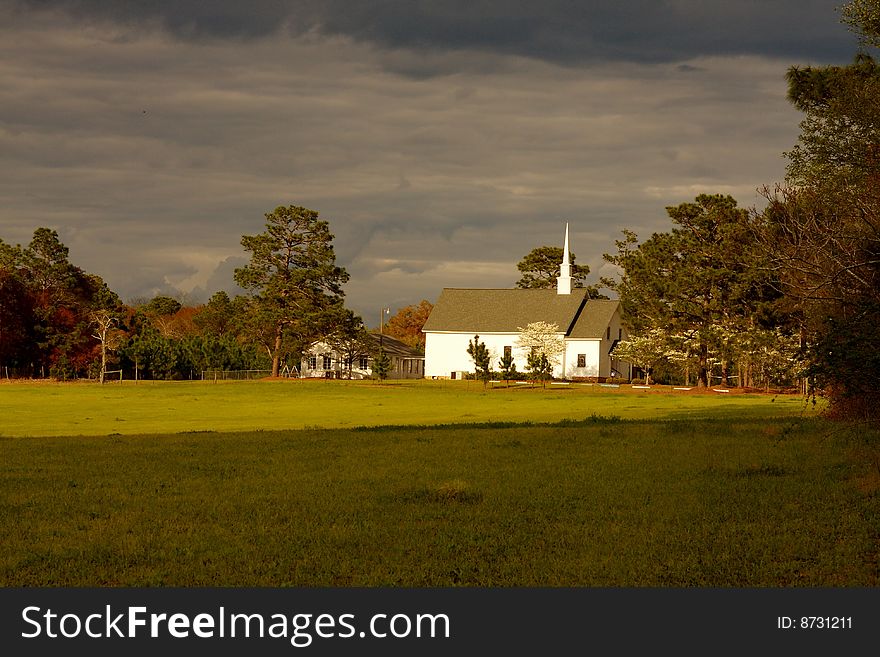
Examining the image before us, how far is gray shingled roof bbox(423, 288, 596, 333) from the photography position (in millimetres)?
104188

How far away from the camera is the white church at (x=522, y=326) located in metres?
102

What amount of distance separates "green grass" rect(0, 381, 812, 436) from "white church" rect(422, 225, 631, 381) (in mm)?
13499

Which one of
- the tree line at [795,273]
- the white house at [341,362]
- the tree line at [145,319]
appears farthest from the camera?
the white house at [341,362]

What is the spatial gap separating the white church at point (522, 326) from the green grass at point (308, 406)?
1350cm

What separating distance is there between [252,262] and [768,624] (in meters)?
93.5

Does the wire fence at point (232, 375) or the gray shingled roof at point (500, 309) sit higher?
the gray shingled roof at point (500, 309)

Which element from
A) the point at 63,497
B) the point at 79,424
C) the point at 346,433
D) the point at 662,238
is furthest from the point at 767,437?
the point at 662,238

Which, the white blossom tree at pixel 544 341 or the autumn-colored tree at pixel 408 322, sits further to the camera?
the autumn-colored tree at pixel 408 322

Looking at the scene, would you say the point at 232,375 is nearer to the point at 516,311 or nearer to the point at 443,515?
the point at 516,311

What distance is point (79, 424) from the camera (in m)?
40.5

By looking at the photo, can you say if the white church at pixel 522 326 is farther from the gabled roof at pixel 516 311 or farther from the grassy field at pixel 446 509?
the grassy field at pixel 446 509

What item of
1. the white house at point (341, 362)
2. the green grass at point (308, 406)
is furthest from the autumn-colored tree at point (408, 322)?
the green grass at point (308, 406)

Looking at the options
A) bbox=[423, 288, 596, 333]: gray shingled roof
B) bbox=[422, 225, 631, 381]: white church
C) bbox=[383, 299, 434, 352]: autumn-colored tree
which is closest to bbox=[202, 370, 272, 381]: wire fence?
bbox=[422, 225, 631, 381]: white church

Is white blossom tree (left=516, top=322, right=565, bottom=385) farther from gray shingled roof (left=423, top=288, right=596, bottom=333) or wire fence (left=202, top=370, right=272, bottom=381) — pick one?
wire fence (left=202, top=370, right=272, bottom=381)
